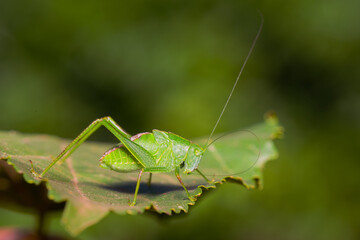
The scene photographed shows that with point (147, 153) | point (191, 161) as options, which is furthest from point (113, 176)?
point (191, 161)

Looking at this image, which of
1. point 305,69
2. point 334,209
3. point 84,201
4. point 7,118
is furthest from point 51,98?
point 84,201

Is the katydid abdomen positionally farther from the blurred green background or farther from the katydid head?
the blurred green background

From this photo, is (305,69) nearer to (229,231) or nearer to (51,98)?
(229,231)

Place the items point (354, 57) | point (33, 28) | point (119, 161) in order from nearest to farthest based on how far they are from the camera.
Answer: point (119, 161) → point (354, 57) → point (33, 28)

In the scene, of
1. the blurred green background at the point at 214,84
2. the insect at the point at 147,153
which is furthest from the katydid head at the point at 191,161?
the blurred green background at the point at 214,84

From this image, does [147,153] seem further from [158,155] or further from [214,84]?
[214,84]

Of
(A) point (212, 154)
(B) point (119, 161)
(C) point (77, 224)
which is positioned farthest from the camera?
(A) point (212, 154)
